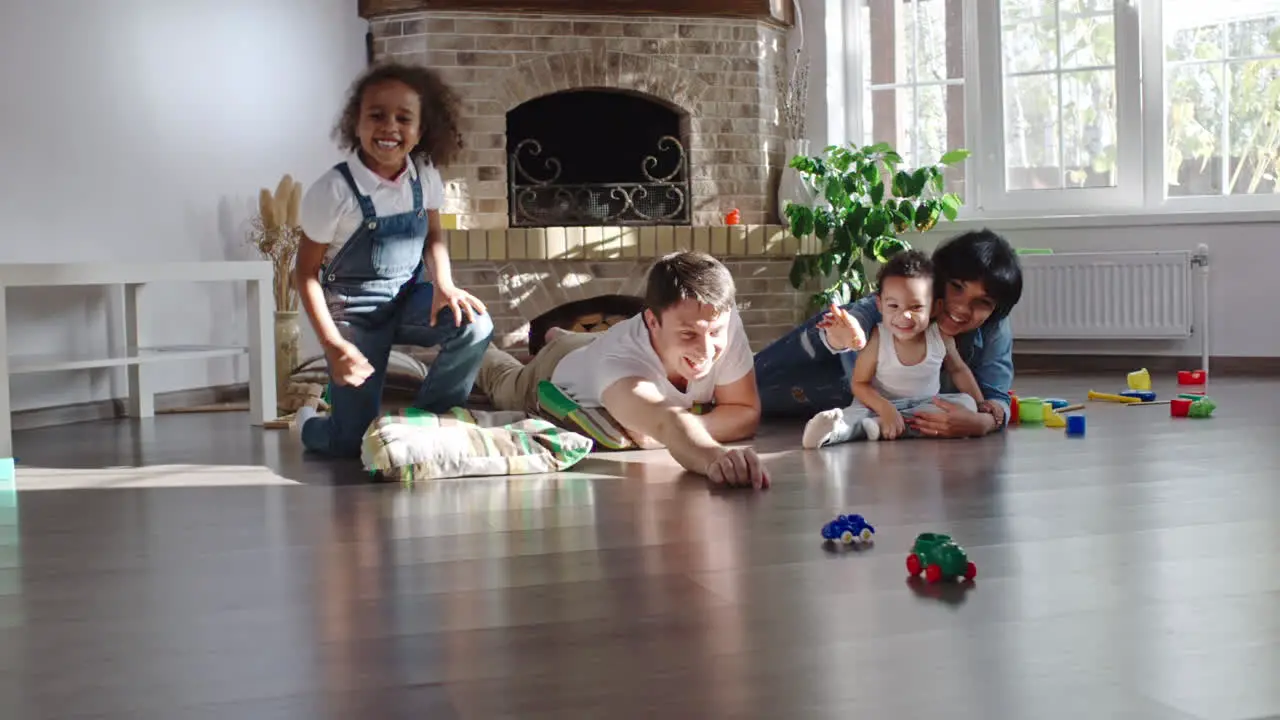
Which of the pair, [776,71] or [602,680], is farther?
[776,71]

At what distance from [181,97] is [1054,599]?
150 inches

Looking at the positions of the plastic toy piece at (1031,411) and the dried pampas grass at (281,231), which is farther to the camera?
the dried pampas grass at (281,231)

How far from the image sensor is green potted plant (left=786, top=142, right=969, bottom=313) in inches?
209

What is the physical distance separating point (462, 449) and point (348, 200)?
2.13 ft

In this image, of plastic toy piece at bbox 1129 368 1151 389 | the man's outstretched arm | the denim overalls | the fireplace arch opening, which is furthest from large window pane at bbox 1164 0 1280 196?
the denim overalls

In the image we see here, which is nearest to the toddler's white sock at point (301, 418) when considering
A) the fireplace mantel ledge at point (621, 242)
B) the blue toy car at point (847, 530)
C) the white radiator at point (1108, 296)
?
the fireplace mantel ledge at point (621, 242)

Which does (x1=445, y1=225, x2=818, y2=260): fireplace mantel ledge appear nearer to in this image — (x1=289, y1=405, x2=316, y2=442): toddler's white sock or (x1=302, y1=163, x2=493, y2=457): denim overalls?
(x1=289, y1=405, x2=316, y2=442): toddler's white sock

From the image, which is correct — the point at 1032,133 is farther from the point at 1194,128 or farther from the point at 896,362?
the point at 896,362

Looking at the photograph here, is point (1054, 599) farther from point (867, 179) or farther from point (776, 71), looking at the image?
point (776, 71)

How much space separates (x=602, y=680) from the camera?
1.29 m

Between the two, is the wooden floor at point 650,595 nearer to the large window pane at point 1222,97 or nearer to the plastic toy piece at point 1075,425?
the plastic toy piece at point 1075,425

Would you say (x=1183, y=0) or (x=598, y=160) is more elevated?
(x=1183, y=0)

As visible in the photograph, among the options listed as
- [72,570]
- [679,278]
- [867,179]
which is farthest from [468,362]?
[867,179]

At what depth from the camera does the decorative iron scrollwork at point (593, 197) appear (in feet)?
18.0
